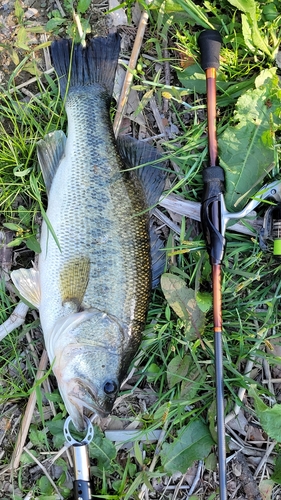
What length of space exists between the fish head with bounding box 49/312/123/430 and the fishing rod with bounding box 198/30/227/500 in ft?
1.84

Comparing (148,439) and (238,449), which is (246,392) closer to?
(238,449)

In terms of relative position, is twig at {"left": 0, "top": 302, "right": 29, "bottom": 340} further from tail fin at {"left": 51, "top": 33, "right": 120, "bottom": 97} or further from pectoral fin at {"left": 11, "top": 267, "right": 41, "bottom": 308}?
tail fin at {"left": 51, "top": 33, "right": 120, "bottom": 97}

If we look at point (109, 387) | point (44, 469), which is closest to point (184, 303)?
point (109, 387)

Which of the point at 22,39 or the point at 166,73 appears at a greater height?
the point at 22,39

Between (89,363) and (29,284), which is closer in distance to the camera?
(89,363)

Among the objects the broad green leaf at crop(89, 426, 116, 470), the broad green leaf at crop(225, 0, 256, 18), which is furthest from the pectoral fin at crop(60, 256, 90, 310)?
the broad green leaf at crop(225, 0, 256, 18)

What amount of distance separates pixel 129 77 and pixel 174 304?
1.43 meters

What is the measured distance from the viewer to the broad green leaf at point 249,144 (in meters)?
2.90

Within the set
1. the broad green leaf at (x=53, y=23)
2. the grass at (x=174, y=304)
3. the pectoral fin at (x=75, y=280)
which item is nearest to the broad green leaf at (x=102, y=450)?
the grass at (x=174, y=304)

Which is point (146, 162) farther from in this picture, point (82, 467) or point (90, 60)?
point (82, 467)

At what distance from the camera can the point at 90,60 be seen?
116 inches

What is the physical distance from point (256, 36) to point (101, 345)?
199 centimetres

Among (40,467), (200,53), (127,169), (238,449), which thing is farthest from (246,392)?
(200,53)

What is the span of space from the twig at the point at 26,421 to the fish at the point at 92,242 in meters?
0.32
